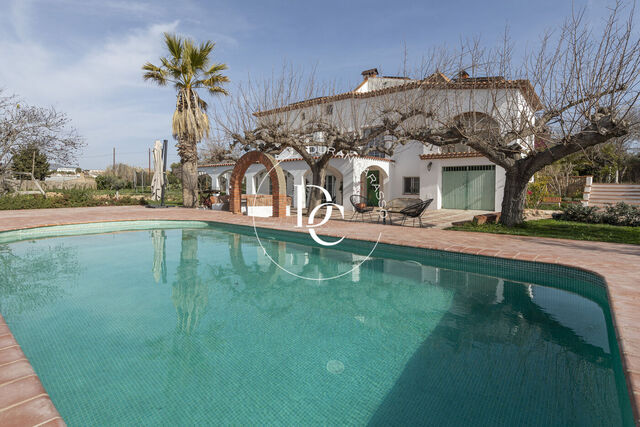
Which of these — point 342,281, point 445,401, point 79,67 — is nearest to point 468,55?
point 342,281

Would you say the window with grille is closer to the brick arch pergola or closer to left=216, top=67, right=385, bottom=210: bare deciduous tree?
left=216, top=67, right=385, bottom=210: bare deciduous tree

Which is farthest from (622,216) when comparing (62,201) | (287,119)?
(62,201)

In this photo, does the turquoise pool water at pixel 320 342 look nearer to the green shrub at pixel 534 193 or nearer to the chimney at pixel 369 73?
the green shrub at pixel 534 193

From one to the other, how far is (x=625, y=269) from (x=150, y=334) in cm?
691

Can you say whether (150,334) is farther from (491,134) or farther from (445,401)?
(491,134)

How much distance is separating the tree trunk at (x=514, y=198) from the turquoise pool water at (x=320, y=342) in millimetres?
5200

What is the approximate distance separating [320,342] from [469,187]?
16.2 meters

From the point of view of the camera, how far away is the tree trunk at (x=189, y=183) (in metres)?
18.5

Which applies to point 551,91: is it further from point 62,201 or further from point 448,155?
point 62,201

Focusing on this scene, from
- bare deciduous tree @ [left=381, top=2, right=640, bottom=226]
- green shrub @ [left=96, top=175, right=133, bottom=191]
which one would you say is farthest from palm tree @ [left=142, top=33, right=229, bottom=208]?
green shrub @ [left=96, top=175, right=133, bottom=191]

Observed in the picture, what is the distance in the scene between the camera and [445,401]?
2.69m

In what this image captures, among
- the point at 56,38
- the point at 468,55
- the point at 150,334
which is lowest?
the point at 150,334

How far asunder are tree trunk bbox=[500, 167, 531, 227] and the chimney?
1598cm

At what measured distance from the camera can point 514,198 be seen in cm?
1077
